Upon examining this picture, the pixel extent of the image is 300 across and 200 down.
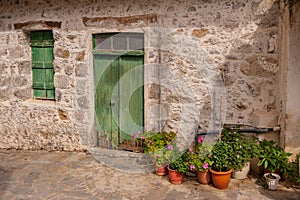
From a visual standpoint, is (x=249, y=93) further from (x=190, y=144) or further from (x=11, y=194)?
(x=11, y=194)

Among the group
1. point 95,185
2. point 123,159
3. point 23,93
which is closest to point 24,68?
point 23,93

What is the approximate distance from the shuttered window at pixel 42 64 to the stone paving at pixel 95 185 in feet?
4.23

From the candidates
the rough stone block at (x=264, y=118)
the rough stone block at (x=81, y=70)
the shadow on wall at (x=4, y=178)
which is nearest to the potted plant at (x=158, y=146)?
the rough stone block at (x=264, y=118)

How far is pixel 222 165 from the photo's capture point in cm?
457

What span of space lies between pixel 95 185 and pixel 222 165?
1718 millimetres

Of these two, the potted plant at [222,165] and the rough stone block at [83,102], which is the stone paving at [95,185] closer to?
the potted plant at [222,165]

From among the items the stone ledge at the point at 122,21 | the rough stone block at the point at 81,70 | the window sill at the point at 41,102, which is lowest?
the window sill at the point at 41,102

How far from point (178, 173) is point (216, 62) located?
1.67m

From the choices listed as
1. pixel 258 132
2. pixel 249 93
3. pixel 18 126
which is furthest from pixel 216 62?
pixel 18 126

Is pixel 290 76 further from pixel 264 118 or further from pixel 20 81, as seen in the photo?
pixel 20 81

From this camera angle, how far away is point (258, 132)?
192 inches

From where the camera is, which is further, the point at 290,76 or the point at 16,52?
the point at 16,52

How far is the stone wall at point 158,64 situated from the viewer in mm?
4855

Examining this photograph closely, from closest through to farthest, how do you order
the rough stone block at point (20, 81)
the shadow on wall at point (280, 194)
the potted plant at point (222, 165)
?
the shadow on wall at point (280, 194) < the potted plant at point (222, 165) < the rough stone block at point (20, 81)
